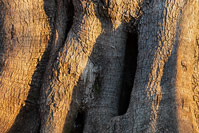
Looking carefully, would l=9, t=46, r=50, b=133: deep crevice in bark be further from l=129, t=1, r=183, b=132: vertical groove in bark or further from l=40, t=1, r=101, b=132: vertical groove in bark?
l=129, t=1, r=183, b=132: vertical groove in bark

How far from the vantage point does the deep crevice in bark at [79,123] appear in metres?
4.22

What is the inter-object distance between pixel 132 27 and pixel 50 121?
5.00ft

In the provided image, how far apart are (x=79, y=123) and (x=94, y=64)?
2.52 ft

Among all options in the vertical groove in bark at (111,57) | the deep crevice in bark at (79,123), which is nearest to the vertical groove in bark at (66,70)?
the vertical groove in bark at (111,57)

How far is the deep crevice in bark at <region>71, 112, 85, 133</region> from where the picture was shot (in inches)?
166

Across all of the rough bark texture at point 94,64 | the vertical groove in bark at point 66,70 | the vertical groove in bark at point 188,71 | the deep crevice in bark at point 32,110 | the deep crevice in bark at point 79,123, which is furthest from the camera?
the deep crevice in bark at point 32,110

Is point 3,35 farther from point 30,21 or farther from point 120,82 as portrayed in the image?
point 120,82

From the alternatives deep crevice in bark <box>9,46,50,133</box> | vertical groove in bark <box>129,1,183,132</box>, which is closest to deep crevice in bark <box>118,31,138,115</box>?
vertical groove in bark <box>129,1,183,132</box>

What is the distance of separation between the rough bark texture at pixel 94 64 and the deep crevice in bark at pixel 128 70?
28 millimetres

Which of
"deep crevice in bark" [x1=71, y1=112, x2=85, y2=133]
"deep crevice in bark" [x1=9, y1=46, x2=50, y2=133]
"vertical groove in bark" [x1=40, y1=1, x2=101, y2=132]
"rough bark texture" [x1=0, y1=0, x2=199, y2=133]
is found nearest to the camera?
"rough bark texture" [x1=0, y1=0, x2=199, y2=133]

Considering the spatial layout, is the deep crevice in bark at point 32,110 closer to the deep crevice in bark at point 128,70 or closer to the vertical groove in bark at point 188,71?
the deep crevice in bark at point 128,70

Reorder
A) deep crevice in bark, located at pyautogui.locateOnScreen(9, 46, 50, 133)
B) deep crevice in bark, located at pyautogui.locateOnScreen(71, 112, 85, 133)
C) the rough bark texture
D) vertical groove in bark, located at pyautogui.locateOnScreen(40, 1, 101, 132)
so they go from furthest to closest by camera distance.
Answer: deep crevice in bark, located at pyautogui.locateOnScreen(9, 46, 50, 133)
deep crevice in bark, located at pyautogui.locateOnScreen(71, 112, 85, 133)
vertical groove in bark, located at pyautogui.locateOnScreen(40, 1, 101, 132)
the rough bark texture

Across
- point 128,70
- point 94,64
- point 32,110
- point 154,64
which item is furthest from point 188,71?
point 32,110

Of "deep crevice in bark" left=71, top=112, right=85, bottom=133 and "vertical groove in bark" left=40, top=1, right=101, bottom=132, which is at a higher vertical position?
"vertical groove in bark" left=40, top=1, right=101, bottom=132
